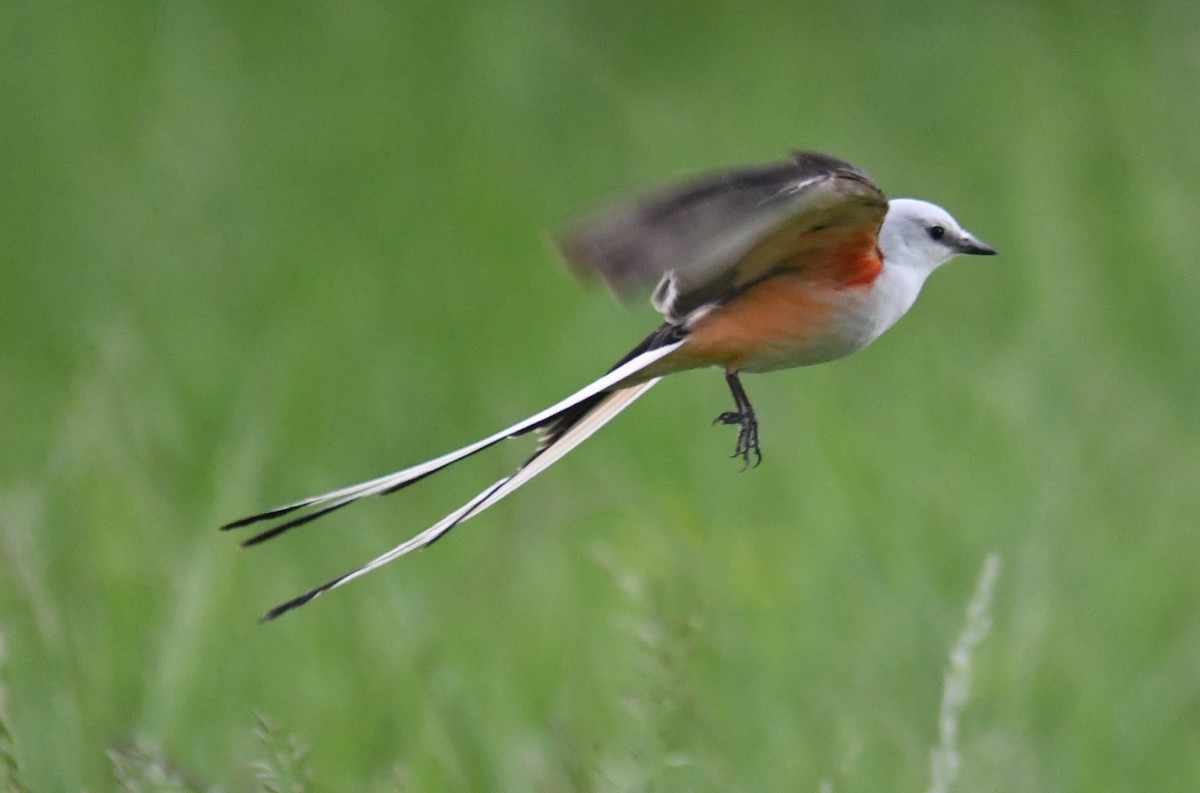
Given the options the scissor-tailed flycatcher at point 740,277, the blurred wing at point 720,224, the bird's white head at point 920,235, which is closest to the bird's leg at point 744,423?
the scissor-tailed flycatcher at point 740,277

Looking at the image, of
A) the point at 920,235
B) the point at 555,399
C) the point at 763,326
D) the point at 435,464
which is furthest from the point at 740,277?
the point at 555,399

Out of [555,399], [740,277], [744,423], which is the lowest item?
[555,399]

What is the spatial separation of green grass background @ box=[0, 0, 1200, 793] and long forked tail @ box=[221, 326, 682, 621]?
21 cm

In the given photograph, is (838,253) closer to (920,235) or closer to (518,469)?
(920,235)

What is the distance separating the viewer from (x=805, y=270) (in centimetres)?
197

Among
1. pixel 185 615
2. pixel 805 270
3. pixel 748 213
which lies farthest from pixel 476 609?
pixel 748 213

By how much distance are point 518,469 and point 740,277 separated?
0.28 meters

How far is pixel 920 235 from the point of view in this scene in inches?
81.8

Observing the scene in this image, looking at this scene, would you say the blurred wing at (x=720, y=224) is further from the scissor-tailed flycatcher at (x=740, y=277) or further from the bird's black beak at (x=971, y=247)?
the bird's black beak at (x=971, y=247)

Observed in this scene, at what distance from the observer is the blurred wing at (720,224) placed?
1.67 m

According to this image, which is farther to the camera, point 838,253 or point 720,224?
point 838,253

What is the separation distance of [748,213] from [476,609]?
2275 millimetres

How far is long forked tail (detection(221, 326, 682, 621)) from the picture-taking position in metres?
1.77

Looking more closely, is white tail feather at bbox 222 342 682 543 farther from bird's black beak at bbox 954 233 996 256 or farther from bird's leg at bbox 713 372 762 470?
bird's black beak at bbox 954 233 996 256
